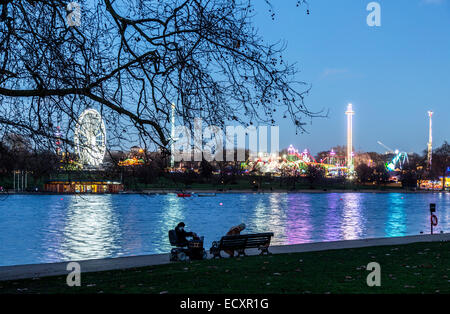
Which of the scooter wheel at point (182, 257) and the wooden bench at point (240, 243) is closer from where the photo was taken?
the scooter wheel at point (182, 257)

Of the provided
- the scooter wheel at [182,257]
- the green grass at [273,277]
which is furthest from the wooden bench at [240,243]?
the green grass at [273,277]

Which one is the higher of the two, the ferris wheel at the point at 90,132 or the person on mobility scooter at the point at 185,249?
the ferris wheel at the point at 90,132

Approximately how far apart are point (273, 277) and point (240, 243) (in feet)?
19.4

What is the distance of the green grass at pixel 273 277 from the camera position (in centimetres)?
1097

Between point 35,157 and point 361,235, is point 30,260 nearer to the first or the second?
point 35,157

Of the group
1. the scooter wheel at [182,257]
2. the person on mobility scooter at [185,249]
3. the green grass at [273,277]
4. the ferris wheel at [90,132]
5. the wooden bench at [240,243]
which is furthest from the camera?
the wooden bench at [240,243]

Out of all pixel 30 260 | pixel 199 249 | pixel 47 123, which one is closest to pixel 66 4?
pixel 47 123

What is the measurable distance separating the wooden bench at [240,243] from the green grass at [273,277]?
1643mm

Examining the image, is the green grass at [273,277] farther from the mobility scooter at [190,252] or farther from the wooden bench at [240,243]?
the wooden bench at [240,243]

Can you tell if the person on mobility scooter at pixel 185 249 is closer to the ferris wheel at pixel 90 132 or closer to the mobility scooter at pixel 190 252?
the mobility scooter at pixel 190 252

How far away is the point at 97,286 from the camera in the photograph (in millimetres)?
11906

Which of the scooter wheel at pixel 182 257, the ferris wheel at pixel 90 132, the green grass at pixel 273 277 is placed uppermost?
the ferris wheel at pixel 90 132

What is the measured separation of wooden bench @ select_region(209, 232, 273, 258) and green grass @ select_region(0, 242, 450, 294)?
1643 millimetres

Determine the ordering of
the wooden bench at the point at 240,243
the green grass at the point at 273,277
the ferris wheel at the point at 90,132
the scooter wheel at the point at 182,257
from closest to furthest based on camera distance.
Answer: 1. the ferris wheel at the point at 90,132
2. the green grass at the point at 273,277
3. the scooter wheel at the point at 182,257
4. the wooden bench at the point at 240,243
